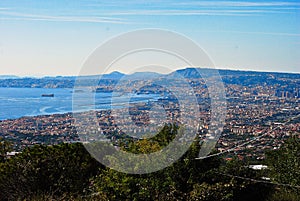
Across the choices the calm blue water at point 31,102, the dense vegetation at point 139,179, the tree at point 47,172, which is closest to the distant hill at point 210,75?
the calm blue water at point 31,102

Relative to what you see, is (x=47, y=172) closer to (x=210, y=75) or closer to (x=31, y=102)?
(x=210, y=75)

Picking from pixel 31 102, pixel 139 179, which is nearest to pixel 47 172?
pixel 139 179

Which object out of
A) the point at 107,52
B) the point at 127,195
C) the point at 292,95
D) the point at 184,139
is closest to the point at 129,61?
the point at 107,52

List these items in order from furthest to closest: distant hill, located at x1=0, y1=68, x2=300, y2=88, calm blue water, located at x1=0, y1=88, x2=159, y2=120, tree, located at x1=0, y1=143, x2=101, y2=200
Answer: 1. calm blue water, located at x1=0, y1=88, x2=159, y2=120
2. distant hill, located at x1=0, y1=68, x2=300, y2=88
3. tree, located at x1=0, y1=143, x2=101, y2=200

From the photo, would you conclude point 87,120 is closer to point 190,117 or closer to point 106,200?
point 190,117

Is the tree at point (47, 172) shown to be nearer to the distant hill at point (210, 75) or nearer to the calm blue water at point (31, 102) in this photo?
the distant hill at point (210, 75)

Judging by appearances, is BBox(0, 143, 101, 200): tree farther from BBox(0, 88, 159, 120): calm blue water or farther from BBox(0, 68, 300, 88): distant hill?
BBox(0, 88, 159, 120): calm blue water

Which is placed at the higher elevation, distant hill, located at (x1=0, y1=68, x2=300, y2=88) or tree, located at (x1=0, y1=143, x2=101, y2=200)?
distant hill, located at (x1=0, y1=68, x2=300, y2=88)

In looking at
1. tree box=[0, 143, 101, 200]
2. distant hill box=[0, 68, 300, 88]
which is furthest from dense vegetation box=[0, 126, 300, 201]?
distant hill box=[0, 68, 300, 88]
